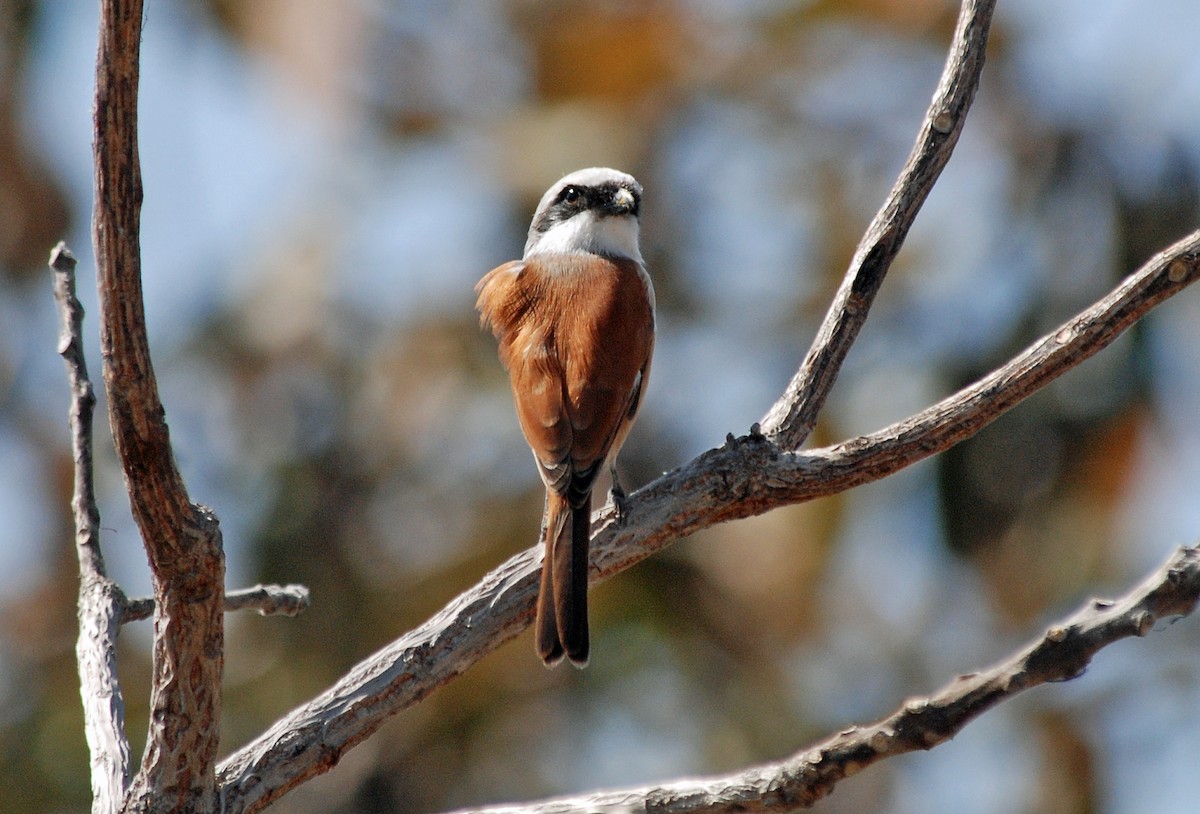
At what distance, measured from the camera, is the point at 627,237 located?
5.59 m

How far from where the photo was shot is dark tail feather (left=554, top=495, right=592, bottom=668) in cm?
356

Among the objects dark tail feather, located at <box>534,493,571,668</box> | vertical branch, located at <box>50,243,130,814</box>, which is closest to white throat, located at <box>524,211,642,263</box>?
dark tail feather, located at <box>534,493,571,668</box>

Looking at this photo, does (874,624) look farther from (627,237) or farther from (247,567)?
(627,237)

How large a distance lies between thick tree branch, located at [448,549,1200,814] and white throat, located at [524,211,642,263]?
10.5 ft

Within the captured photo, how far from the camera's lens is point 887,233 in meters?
3.43

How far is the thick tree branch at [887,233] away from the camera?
135 inches

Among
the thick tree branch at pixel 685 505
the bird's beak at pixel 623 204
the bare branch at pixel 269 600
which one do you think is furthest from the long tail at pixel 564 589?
the bird's beak at pixel 623 204

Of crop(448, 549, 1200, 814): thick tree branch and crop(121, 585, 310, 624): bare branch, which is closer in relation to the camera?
crop(448, 549, 1200, 814): thick tree branch

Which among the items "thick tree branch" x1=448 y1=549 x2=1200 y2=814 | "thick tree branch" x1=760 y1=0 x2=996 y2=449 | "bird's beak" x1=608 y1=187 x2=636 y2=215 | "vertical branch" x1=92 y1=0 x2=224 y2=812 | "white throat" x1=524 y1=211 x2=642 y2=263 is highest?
"bird's beak" x1=608 y1=187 x2=636 y2=215

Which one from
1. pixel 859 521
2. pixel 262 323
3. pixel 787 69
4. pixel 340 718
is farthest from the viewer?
pixel 787 69

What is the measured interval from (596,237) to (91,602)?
2963 mm

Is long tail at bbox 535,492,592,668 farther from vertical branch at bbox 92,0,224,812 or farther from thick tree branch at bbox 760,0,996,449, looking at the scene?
vertical branch at bbox 92,0,224,812

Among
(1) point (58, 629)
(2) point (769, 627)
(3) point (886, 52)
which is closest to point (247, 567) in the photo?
(1) point (58, 629)

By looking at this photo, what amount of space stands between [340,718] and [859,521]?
393 inches
